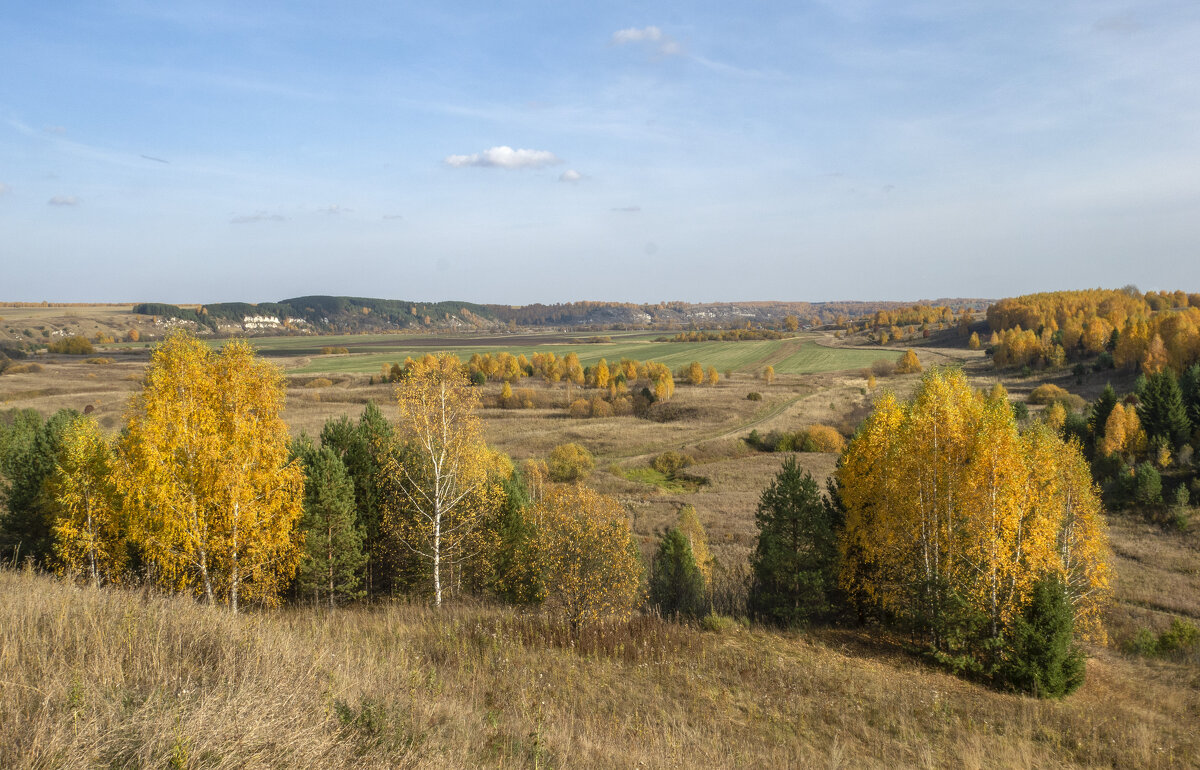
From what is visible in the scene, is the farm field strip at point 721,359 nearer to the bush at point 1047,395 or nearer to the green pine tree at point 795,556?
the bush at point 1047,395

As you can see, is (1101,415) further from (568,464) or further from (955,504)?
(955,504)

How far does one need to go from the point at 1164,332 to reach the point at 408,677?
5365 inches

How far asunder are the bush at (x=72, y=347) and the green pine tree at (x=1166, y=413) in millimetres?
215710

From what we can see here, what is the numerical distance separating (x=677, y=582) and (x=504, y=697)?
1862 centimetres

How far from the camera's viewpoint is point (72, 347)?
168 m

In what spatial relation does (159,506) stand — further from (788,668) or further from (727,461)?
(727,461)

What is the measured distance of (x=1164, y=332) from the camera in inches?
4107

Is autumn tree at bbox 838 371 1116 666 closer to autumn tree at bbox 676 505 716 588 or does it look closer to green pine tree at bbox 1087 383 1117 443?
autumn tree at bbox 676 505 716 588

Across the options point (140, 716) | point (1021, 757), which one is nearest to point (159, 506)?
point (140, 716)

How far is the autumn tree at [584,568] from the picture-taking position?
63.0 feet

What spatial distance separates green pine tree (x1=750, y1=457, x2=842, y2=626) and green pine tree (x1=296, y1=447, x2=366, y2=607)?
54.3 ft

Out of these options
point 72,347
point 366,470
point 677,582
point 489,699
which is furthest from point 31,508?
point 72,347

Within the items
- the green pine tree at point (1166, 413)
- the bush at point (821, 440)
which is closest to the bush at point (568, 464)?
the bush at point (821, 440)

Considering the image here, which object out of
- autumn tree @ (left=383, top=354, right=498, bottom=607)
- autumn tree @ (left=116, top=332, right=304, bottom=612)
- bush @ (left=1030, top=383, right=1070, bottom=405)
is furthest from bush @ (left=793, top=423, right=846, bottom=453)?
autumn tree @ (left=116, top=332, right=304, bottom=612)
